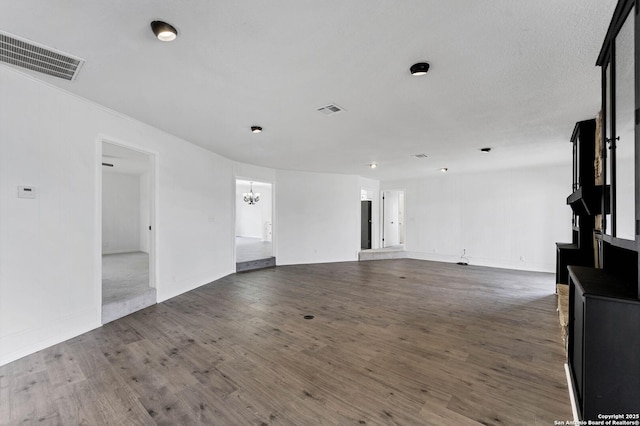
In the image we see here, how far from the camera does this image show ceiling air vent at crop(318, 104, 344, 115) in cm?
313

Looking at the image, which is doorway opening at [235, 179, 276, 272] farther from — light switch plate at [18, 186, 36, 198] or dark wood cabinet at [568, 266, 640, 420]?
dark wood cabinet at [568, 266, 640, 420]

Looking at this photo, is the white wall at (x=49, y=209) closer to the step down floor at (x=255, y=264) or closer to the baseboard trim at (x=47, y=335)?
the baseboard trim at (x=47, y=335)

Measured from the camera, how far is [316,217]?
26.0 feet

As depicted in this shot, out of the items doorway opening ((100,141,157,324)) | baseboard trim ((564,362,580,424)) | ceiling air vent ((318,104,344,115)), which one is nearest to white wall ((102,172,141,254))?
doorway opening ((100,141,157,324))

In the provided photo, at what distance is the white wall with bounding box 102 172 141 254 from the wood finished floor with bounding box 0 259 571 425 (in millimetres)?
5429

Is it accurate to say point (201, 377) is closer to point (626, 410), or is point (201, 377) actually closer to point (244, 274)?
point (626, 410)

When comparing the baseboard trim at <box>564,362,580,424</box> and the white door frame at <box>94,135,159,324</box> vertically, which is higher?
the white door frame at <box>94,135,159,324</box>

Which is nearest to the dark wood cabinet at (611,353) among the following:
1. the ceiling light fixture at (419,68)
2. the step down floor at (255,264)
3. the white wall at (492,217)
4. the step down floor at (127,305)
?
the ceiling light fixture at (419,68)

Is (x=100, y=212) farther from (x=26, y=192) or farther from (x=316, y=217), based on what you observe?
(x=316, y=217)

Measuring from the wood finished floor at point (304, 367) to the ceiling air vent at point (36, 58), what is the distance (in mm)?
2646

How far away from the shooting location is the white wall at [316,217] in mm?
7496

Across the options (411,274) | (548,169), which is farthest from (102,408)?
(548,169)

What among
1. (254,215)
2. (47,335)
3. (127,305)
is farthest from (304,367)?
(254,215)

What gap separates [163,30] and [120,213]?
8.35 metres
